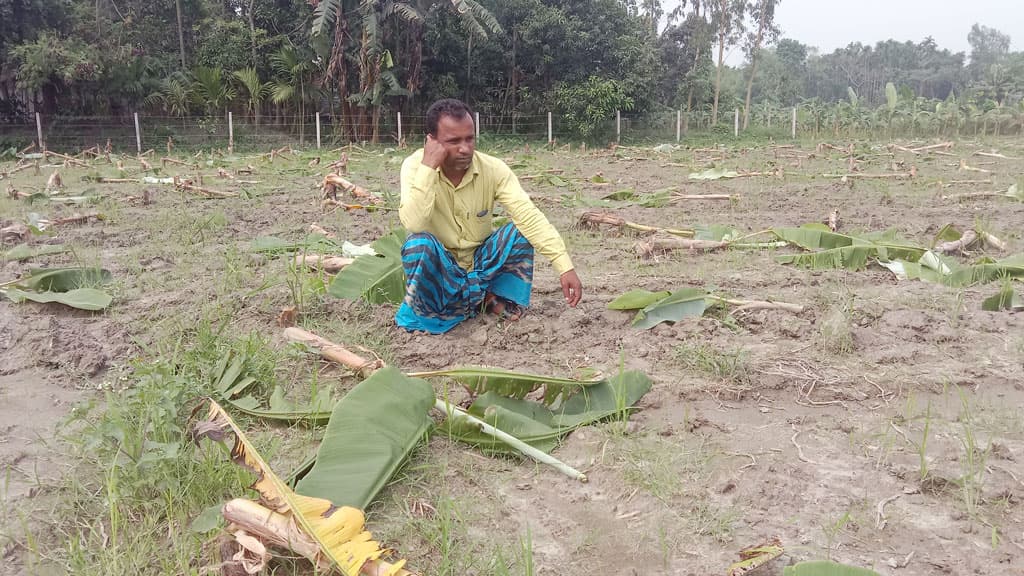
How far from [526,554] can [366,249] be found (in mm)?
2808

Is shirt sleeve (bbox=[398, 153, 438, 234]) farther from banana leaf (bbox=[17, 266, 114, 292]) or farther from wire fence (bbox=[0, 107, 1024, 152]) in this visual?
wire fence (bbox=[0, 107, 1024, 152])

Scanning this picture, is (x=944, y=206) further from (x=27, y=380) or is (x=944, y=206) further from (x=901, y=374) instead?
(x=27, y=380)

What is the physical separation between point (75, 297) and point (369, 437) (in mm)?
2148

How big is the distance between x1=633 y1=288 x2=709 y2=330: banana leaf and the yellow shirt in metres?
0.45

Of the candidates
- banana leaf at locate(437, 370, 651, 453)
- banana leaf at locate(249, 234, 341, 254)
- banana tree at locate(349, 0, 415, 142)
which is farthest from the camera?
banana tree at locate(349, 0, 415, 142)

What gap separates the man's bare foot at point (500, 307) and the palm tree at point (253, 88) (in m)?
16.4

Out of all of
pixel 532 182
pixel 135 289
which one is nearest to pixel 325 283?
pixel 135 289

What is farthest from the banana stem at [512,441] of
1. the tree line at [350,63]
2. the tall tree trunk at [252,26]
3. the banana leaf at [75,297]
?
the tall tree trunk at [252,26]

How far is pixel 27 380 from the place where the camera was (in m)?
2.45

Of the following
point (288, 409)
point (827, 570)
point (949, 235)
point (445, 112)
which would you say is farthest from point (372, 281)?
point (949, 235)

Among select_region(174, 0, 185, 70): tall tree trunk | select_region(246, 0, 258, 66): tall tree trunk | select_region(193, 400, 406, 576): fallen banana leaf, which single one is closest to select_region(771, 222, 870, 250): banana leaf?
select_region(193, 400, 406, 576): fallen banana leaf

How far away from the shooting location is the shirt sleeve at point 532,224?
281 cm

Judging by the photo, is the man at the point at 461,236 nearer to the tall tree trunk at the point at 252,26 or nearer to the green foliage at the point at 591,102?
the green foliage at the point at 591,102

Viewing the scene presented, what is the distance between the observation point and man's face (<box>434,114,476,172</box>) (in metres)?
2.75
